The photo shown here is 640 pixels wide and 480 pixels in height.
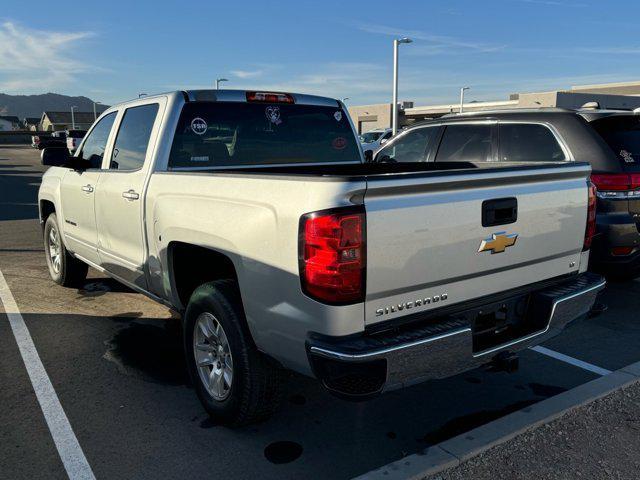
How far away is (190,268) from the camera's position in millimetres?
3713

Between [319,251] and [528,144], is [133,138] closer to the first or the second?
[319,251]

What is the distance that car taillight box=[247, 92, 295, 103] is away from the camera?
423 centimetres

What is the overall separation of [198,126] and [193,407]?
196cm

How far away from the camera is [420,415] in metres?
3.46

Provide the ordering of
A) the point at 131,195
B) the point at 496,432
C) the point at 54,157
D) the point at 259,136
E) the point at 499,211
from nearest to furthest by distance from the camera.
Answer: the point at 499,211
the point at 496,432
the point at 131,195
the point at 259,136
the point at 54,157

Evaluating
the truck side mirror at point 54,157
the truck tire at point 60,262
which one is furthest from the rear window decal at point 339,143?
the truck tire at point 60,262

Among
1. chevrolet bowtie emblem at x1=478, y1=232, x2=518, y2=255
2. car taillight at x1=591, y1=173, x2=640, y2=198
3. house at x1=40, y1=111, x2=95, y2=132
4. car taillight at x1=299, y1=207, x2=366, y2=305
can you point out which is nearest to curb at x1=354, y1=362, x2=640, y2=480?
car taillight at x1=299, y1=207, x2=366, y2=305

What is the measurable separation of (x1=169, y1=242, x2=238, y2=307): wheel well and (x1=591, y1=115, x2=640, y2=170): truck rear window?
387 centimetres

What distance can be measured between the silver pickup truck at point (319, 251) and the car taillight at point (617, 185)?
166 centimetres

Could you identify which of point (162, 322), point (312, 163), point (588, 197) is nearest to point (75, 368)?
point (162, 322)

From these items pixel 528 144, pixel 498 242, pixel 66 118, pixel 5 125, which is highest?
pixel 66 118

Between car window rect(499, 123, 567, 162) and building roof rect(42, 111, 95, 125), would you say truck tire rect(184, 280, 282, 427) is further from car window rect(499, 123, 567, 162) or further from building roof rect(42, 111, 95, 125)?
building roof rect(42, 111, 95, 125)

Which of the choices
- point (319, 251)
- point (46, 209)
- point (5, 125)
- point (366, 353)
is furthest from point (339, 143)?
point (5, 125)

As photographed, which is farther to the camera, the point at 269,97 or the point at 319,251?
the point at 269,97
